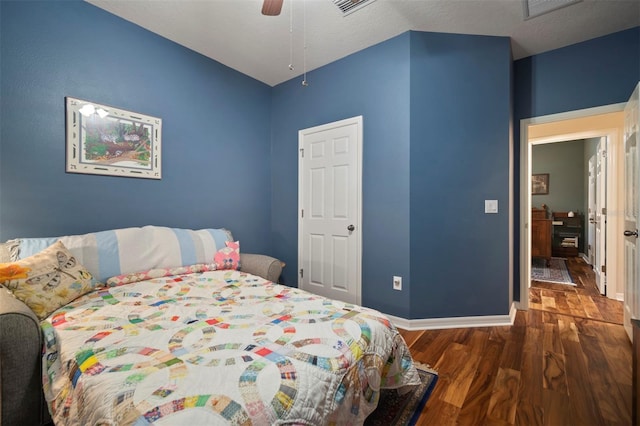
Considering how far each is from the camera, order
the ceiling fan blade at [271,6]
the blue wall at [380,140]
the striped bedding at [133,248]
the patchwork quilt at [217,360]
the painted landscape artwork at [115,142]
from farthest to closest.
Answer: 1. the blue wall at [380,140]
2. the painted landscape artwork at [115,142]
3. the striped bedding at [133,248]
4. the ceiling fan blade at [271,6]
5. the patchwork quilt at [217,360]

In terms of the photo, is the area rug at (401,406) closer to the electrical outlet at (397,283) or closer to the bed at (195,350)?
the bed at (195,350)

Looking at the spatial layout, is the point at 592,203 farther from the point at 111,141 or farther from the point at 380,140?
the point at 111,141

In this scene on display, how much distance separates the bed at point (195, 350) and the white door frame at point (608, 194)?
2.30 meters

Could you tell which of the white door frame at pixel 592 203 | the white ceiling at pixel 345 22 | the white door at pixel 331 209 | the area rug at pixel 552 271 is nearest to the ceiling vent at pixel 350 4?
the white ceiling at pixel 345 22

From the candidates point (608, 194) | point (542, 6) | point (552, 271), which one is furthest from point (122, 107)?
point (552, 271)

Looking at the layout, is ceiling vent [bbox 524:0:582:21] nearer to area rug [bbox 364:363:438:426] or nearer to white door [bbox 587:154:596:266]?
area rug [bbox 364:363:438:426]

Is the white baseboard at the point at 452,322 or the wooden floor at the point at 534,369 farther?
the white baseboard at the point at 452,322

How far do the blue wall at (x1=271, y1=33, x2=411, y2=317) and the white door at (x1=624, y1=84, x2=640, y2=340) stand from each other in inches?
64.4

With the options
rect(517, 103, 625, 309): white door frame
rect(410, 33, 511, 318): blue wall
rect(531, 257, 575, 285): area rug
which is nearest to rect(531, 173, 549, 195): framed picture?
rect(531, 257, 575, 285): area rug

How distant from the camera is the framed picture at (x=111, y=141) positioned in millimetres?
2141

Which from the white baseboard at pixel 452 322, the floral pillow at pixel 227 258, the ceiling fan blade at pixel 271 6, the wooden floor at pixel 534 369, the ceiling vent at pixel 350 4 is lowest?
the wooden floor at pixel 534 369

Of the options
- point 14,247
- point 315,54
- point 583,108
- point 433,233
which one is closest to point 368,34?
point 315,54

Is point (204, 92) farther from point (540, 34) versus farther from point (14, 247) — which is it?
point (540, 34)

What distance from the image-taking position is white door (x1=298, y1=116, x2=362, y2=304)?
2.92 m
